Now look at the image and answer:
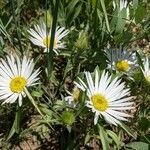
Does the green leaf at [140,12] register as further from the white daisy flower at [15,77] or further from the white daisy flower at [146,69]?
the white daisy flower at [15,77]

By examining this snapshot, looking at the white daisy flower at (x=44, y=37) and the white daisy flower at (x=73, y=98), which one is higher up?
the white daisy flower at (x=44, y=37)

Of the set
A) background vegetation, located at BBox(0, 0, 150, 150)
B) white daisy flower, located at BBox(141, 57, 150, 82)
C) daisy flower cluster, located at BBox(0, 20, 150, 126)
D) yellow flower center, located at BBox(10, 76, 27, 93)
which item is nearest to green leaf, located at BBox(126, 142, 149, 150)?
background vegetation, located at BBox(0, 0, 150, 150)

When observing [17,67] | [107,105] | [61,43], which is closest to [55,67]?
[61,43]

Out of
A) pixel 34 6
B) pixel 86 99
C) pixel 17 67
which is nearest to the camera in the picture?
pixel 86 99

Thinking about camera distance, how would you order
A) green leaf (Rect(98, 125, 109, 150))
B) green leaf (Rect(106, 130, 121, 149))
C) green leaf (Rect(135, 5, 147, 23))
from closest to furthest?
green leaf (Rect(98, 125, 109, 150))
green leaf (Rect(106, 130, 121, 149))
green leaf (Rect(135, 5, 147, 23))

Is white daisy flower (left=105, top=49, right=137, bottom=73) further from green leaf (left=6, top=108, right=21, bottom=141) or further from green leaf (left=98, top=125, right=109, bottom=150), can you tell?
green leaf (left=6, top=108, right=21, bottom=141)

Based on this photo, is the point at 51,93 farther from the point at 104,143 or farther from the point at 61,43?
the point at 104,143

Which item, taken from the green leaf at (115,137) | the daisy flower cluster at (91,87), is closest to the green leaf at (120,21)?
the daisy flower cluster at (91,87)
